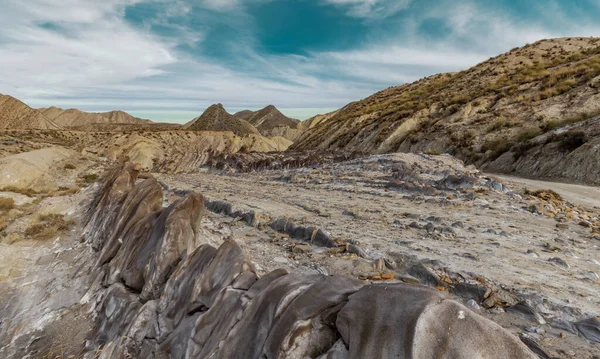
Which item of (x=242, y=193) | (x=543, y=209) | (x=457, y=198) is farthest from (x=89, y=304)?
(x=543, y=209)

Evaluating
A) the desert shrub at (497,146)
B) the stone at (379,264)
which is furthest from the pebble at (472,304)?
the desert shrub at (497,146)

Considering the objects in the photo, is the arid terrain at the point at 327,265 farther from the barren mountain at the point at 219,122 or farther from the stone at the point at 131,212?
the barren mountain at the point at 219,122

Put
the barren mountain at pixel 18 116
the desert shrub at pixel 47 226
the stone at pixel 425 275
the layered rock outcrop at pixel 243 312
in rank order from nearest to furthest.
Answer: the layered rock outcrop at pixel 243 312 → the stone at pixel 425 275 → the desert shrub at pixel 47 226 → the barren mountain at pixel 18 116

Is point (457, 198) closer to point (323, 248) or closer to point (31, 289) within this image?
point (323, 248)

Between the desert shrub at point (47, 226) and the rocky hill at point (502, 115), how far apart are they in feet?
95.5

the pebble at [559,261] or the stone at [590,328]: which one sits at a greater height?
the pebble at [559,261]

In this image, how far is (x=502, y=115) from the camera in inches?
1270

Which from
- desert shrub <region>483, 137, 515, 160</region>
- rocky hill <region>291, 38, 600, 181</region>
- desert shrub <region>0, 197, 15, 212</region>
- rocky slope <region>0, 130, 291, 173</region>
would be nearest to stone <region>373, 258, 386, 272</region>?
rocky hill <region>291, 38, 600, 181</region>

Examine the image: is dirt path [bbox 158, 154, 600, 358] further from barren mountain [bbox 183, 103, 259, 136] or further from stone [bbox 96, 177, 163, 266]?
barren mountain [bbox 183, 103, 259, 136]

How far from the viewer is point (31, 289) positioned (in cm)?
1023

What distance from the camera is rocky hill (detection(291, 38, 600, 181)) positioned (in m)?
25.4

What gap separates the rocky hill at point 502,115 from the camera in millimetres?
25391

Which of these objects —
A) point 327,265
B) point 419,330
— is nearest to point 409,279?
point 327,265

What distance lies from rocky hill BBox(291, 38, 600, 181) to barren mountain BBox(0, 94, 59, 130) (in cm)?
14570
